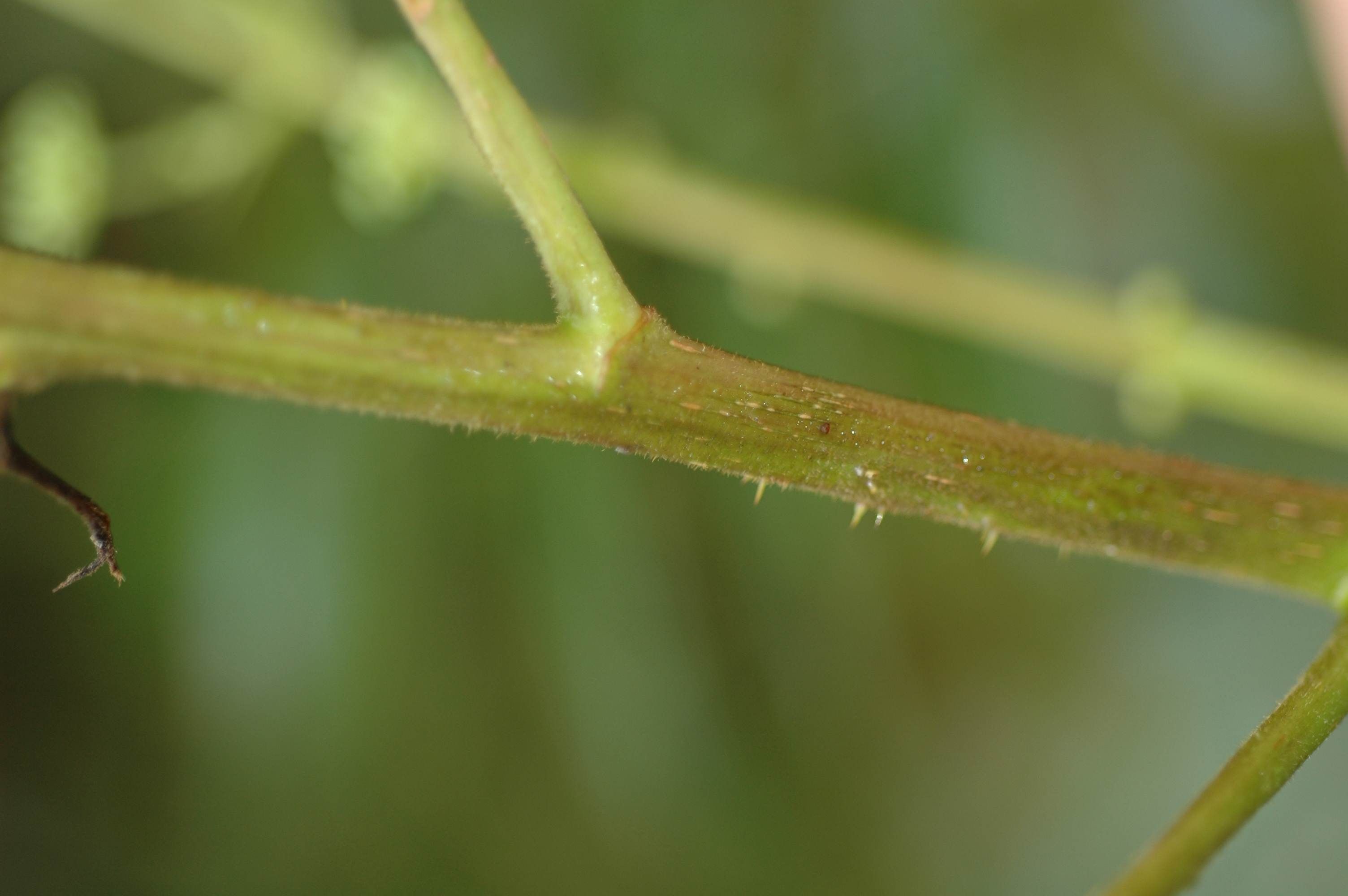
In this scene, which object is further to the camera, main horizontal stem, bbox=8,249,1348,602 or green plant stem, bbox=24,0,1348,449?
green plant stem, bbox=24,0,1348,449

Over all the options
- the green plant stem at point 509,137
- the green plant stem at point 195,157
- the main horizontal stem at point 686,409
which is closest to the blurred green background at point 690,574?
the green plant stem at point 195,157

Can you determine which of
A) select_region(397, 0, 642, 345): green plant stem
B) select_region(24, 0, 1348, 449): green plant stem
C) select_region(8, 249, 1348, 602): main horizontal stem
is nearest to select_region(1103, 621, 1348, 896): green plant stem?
select_region(8, 249, 1348, 602): main horizontal stem

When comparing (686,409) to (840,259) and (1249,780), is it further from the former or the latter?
(840,259)

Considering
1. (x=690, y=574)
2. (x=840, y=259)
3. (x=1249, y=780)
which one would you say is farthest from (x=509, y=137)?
(x=690, y=574)

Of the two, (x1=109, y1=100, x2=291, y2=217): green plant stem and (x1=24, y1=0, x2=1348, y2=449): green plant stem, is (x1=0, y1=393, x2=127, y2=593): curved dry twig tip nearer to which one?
(x1=24, y1=0, x2=1348, y2=449): green plant stem

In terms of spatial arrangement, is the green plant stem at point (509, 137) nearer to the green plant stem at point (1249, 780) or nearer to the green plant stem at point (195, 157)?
the green plant stem at point (1249, 780)

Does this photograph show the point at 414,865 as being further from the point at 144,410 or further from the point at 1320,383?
the point at 1320,383
